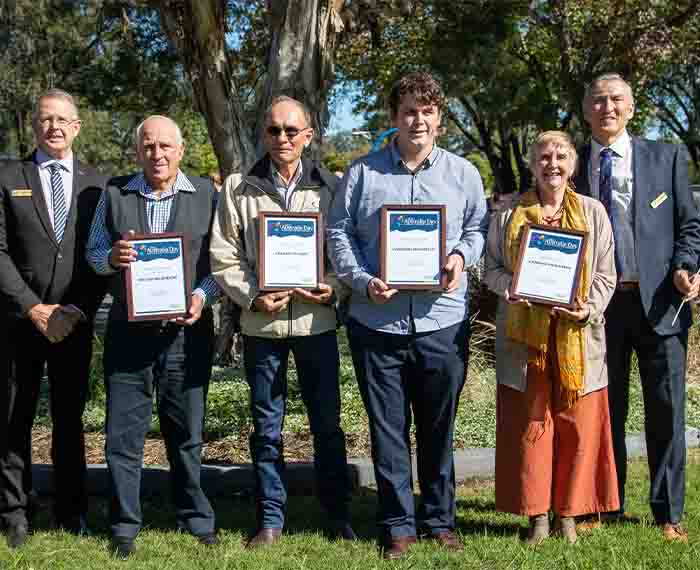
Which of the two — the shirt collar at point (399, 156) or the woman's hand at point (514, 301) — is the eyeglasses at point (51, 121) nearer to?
the shirt collar at point (399, 156)

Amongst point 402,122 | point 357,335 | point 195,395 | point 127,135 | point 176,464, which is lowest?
point 176,464

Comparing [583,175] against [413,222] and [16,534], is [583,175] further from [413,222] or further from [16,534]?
[16,534]

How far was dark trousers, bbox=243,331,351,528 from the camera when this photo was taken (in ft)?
15.8

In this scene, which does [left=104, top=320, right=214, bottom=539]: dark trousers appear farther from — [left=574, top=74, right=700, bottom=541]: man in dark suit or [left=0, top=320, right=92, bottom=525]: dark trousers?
[left=574, top=74, right=700, bottom=541]: man in dark suit

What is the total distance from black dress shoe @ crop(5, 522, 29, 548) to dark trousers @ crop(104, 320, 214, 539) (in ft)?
1.67

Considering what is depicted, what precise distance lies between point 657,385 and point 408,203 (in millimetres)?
1759

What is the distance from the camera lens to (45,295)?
4.87 m

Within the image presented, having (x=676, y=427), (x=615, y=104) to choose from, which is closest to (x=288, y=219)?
(x=615, y=104)

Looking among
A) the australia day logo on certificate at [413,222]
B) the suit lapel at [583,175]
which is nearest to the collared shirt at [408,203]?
the australia day logo on certificate at [413,222]

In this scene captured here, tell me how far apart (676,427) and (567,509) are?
32.1 inches

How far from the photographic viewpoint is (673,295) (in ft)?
16.0

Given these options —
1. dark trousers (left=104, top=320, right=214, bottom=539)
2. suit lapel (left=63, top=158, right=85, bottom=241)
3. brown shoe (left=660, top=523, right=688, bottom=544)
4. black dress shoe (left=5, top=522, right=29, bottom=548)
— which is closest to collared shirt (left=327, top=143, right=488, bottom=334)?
dark trousers (left=104, top=320, right=214, bottom=539)

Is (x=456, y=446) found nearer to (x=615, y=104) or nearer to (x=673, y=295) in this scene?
(x=673, y=295)

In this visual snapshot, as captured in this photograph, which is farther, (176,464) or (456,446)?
(456,446)
